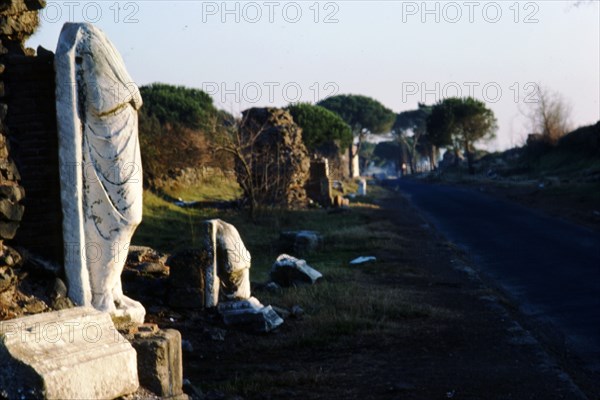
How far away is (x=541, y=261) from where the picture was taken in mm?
15266

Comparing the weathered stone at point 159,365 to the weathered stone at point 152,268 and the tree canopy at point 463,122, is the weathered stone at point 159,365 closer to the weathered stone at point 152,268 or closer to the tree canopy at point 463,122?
the weathered stone at point 152,268

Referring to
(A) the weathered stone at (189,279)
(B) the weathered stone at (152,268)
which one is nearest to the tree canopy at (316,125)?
(B) the weathered stone at (152,268)

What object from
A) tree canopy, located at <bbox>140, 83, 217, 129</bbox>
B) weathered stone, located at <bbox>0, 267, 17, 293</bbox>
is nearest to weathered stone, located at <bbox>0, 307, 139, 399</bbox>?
weathered stone, located at <bbox>0, 267, 17, 293</bbox>

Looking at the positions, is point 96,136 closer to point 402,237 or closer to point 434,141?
point 402,237

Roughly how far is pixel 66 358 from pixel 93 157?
2.19 metres

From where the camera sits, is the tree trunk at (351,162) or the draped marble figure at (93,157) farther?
the tree trunk at (351,162)

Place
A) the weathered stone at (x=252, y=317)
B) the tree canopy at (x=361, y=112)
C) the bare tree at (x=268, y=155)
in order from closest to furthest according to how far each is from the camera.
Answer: the weathered stone at (x=252, y=317) < the bare tree at (x=268, y=155) < the tree canopy at (x=361, y=112)

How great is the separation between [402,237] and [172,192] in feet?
32.4

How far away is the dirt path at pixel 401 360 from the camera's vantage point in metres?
6.70

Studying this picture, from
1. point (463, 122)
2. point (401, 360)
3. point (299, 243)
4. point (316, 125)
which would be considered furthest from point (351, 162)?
point (401, 360)

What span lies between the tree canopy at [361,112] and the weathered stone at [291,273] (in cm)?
7151

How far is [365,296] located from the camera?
1064 cm

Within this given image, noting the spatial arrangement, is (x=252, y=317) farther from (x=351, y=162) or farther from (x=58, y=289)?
(x=351, y=162)

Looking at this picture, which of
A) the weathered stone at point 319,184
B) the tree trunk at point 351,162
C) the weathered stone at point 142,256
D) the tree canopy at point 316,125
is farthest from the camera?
the tree trunk at point 351,162
